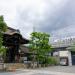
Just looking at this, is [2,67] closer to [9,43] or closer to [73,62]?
[9,43]

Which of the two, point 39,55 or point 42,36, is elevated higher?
point 42,36

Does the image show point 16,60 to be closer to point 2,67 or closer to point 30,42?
point 30,42

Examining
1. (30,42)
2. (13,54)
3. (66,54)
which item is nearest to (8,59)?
(13,54)

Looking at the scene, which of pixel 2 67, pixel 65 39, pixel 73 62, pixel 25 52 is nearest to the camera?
pixel 2 67

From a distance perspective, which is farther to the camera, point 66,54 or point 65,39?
point 65,39

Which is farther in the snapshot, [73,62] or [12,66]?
[73,62]

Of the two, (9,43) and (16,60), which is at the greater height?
(9,43)

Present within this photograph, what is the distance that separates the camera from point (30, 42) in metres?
45.6

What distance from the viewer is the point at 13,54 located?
1791 inches

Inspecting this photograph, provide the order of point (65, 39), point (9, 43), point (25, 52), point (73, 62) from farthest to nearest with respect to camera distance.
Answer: point (65, 39), point (73, 62), point (25, 52), point (9, 43)

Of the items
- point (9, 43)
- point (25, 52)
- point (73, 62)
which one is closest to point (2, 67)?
point (9, 43)

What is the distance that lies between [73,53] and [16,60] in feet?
58.3

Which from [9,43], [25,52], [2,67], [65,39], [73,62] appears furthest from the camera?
[65,39]

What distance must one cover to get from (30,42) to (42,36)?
2.50m
